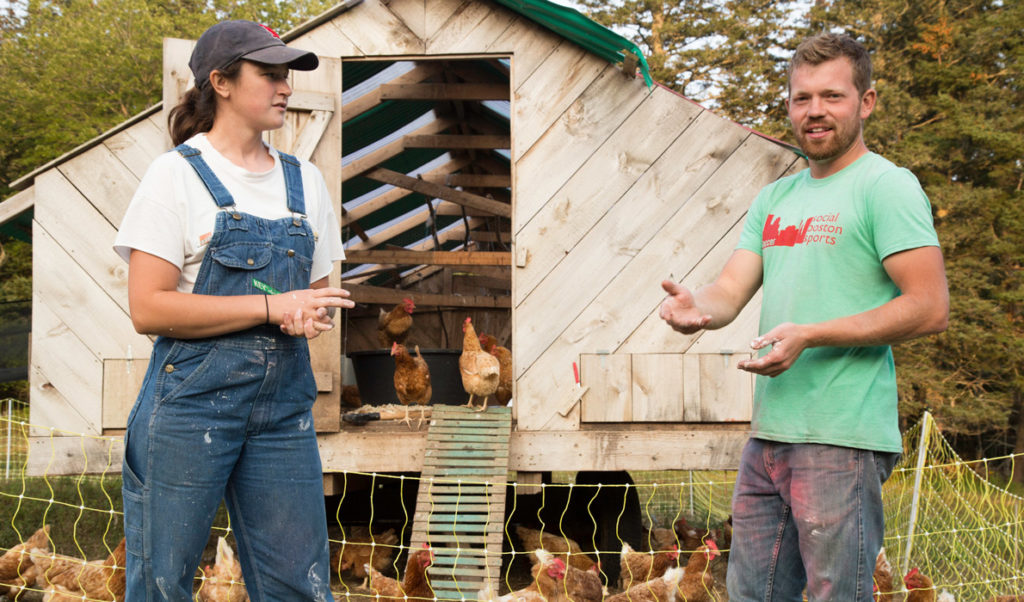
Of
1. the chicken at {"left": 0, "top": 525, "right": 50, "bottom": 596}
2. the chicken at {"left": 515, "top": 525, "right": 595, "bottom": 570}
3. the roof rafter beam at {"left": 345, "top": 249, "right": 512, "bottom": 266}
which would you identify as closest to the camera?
the chicken at {"left": 0, "top": 525, "right": 50, "bottom": 596}

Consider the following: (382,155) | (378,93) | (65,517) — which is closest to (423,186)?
(382,155)

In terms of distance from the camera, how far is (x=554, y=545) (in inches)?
276

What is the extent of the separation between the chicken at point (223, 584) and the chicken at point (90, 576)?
461 mm

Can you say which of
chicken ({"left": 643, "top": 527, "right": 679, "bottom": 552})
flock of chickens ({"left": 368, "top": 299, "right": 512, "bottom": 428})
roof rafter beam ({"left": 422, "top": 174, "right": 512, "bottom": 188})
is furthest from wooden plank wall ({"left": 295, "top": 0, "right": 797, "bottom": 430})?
roof rafter beam ({"left": 422, "top": 174, "right": 512, "bottom": 188})

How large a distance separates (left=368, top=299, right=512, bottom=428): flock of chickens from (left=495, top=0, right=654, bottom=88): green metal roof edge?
2134mm

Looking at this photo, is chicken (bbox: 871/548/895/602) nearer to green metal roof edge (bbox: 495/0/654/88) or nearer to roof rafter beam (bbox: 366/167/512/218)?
green metal roof edge (bbox: 495/0/654/88)

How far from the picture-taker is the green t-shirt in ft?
6.93

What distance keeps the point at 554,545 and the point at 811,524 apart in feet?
16.7

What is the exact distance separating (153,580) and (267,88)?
1226mm

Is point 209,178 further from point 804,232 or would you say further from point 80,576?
point 80,576

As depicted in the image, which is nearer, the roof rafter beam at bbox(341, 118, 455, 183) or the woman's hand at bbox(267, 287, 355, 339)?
the woman's hand at bbox(267, 287, 355, 339)

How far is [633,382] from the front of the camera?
18.0ft

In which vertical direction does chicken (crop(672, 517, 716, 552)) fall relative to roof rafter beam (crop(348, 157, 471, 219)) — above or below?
below

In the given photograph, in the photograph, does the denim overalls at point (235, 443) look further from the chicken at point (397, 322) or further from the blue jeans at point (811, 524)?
the chicken at point (397, 322)
